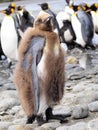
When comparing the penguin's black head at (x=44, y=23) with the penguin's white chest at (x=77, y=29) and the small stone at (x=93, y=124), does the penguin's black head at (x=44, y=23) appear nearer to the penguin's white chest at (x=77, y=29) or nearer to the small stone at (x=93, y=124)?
the small stone at (x=93, y=124)

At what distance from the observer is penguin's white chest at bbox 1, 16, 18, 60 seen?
9219mm

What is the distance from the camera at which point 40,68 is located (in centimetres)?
397

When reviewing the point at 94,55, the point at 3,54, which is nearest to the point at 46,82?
the point at 94,55

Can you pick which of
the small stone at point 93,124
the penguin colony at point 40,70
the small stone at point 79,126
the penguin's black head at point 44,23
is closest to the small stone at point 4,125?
the penguin colony at point 40,70

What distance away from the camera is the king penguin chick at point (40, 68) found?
3.96 metres

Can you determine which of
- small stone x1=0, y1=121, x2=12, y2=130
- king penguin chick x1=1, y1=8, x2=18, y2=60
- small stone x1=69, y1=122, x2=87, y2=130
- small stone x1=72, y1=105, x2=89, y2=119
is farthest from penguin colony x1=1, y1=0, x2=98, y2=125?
king penguin chick x1=1, y1=8, x2=18, y2=60

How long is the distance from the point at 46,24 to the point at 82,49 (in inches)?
262

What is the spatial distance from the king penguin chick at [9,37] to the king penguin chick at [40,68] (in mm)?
5181

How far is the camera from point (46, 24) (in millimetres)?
A: 4020

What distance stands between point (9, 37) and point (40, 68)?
5.45 m

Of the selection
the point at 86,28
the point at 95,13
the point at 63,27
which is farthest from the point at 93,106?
the point at 95,13

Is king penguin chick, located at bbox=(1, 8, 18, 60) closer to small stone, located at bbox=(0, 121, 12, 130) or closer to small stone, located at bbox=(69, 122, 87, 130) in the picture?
small stone, located at bbox=(0, 121, 12, 130)

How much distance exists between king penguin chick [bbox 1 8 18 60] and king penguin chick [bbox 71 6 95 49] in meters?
1.97

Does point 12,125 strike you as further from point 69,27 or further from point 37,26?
point 69,27
